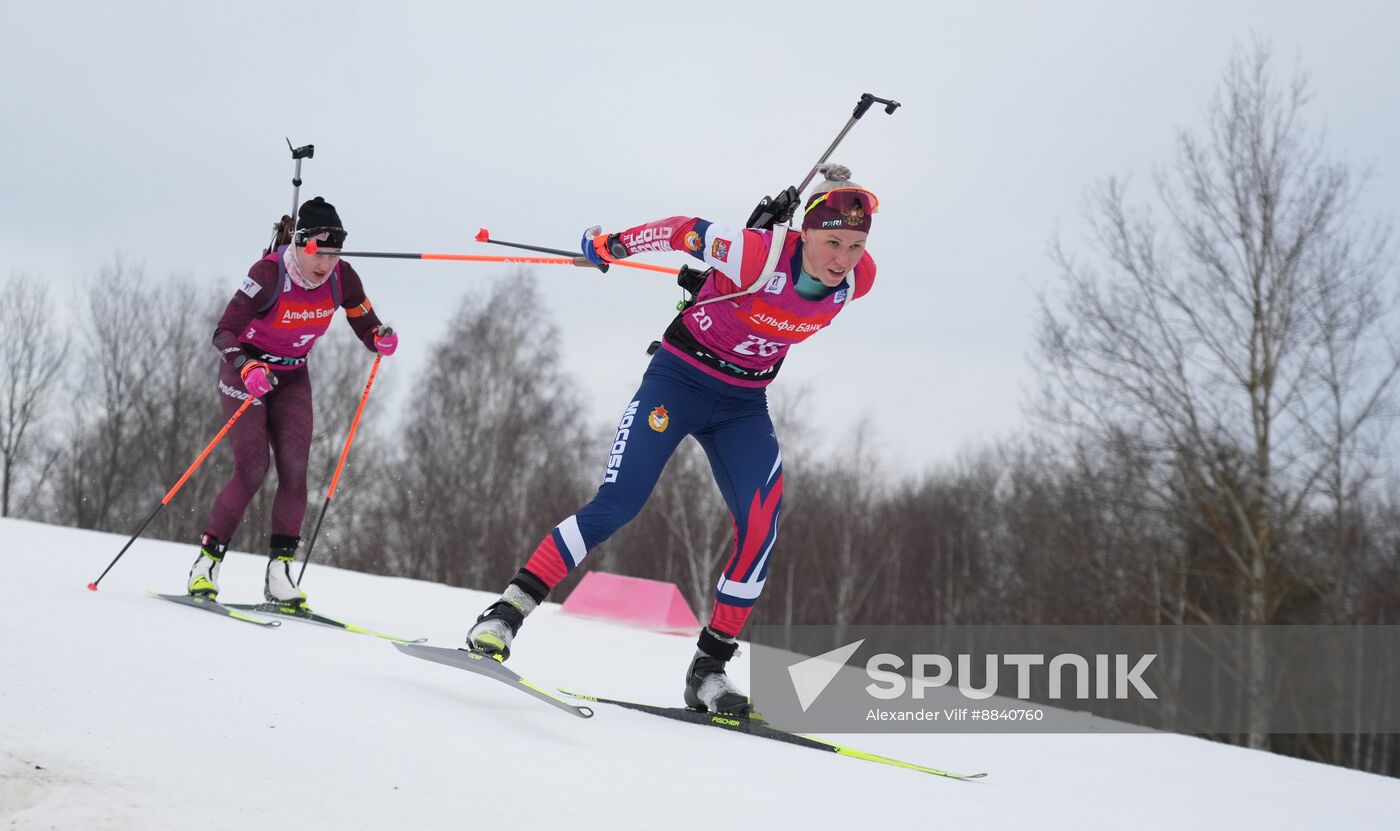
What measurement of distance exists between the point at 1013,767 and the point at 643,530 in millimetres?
27579

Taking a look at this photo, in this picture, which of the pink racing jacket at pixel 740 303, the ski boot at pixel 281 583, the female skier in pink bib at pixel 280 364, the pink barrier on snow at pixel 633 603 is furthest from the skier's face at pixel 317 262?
the pink barrier on snow at pixel 633 603

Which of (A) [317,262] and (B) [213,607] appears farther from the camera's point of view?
(A) [317,262]

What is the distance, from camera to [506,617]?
332 centimetres

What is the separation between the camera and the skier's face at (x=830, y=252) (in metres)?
3.54

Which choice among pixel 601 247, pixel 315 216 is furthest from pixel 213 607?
pixel 601 247

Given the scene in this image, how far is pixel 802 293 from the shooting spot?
3.59m

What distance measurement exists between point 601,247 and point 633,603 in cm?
378

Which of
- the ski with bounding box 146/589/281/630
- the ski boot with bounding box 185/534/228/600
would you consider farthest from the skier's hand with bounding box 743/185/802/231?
the ski boot with bounding box 185/534/228/600

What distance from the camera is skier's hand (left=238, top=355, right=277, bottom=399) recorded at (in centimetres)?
464

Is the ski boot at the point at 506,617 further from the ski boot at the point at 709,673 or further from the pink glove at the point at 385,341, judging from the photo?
the pink glove at the point at 385,341

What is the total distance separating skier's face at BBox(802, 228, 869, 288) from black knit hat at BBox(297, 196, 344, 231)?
2.34m

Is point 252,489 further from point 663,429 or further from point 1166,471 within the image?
point 1166,471

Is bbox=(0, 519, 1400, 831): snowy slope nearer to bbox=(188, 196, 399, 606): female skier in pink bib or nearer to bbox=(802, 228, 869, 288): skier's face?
bbox=(188, 196, 399, 606): female skier in pink bib

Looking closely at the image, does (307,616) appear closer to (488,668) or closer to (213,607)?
(213,607)
